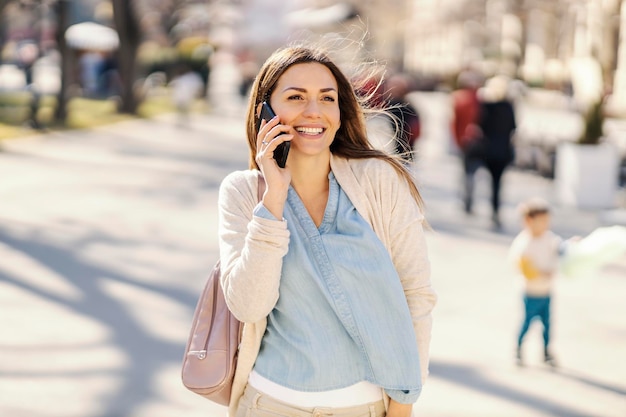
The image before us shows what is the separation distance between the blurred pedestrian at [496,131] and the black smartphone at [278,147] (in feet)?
30.1

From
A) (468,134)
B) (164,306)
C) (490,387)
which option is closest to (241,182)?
(490,387)

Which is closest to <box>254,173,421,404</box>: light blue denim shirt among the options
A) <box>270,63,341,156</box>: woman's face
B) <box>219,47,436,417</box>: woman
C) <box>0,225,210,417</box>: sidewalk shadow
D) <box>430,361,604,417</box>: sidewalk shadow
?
<box>219,47,436,417</box>: woman

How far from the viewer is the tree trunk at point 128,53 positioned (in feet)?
90.9

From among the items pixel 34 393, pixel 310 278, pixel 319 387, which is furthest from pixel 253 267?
pixel 34 393

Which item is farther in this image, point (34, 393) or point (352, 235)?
point (34, 393)

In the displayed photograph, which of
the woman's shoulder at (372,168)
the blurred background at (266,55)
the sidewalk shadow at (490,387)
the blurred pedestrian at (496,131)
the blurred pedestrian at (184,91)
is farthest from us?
the blurred pedestrian at (184,91)

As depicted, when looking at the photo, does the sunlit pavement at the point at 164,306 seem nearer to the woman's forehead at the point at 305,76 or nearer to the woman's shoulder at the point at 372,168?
the woman's shoulder at the point at 372,168

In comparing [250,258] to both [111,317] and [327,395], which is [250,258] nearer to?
[327,395]

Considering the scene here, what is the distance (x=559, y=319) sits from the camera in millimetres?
7684

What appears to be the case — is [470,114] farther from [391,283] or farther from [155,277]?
[391,283]

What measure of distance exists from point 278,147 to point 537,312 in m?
4.00

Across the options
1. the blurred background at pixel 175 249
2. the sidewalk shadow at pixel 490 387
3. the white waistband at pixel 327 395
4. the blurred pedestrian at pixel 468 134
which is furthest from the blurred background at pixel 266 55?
the sidewalk shadow at pixel 490 387

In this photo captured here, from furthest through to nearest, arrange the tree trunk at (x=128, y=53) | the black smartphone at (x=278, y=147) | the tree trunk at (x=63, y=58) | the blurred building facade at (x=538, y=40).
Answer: the blurred building facade at (x=538, y=40), the tree trunk at (x=128, y=53), the tree trunk at (x=63, y=58), the black smartphone at (x=278, y=147)

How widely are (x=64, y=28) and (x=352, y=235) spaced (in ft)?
78.2
